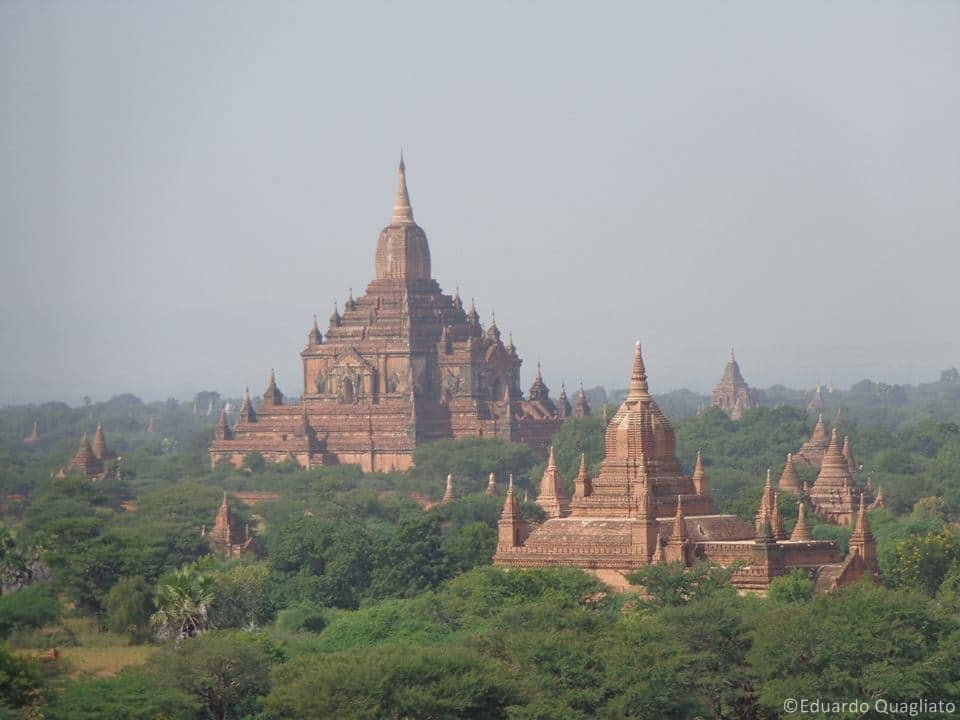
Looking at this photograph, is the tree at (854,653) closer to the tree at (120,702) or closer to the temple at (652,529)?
the temple at (652,529)

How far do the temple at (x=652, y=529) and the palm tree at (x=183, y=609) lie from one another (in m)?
8.54

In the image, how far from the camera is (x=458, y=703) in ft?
178

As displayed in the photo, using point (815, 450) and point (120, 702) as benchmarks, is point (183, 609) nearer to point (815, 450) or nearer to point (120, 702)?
point (120, 702)

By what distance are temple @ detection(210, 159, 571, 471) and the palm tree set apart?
194 ft

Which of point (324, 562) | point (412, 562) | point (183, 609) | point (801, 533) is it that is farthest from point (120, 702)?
point (324, 562)

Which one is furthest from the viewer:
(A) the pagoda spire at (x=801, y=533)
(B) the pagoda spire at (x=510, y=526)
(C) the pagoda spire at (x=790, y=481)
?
(C) the pagoda spire at (x=790, y=481)

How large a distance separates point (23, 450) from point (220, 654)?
339 feet

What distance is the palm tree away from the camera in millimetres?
65812

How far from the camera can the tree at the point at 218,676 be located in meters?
57.2

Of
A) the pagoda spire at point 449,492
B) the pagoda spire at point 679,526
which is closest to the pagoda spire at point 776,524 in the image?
the pagoda spire at point 679,526

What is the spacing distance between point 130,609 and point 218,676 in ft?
40.1

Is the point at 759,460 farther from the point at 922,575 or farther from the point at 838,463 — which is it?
the point at 922,575

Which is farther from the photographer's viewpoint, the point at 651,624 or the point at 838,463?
the point at 838,463

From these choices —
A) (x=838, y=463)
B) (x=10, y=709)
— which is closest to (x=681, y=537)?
(x=10, y=709)
